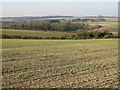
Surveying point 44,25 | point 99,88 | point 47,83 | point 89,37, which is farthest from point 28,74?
point 44,25

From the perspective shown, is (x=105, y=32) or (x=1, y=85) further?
(x=105, y=32)

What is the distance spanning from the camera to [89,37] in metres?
65.1

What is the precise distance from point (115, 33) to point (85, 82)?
187 feet

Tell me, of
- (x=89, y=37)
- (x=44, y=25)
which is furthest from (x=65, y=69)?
(x=44, y=25)

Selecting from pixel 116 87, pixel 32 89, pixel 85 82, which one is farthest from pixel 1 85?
pixel 116 87

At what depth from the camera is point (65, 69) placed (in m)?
15.4

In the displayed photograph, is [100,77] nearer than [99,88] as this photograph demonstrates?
No

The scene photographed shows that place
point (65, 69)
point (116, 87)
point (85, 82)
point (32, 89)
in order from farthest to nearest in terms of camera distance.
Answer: point (65, 69) < point (85, 82) < point (116, 87) < point (32, 89)

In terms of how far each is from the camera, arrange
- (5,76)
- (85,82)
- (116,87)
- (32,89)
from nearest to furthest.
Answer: (32,89) < (116,87) < (85,82) < (5,76)

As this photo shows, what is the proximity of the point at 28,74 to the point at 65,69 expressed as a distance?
9.44ft

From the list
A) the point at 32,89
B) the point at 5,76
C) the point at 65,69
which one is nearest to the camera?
the point at 32,89

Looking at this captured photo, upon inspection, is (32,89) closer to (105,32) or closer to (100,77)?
(100,77)

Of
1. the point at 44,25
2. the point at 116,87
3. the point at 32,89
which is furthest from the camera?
the point at 44,25

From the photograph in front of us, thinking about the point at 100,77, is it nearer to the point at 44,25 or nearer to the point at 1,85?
the point at 1,85
